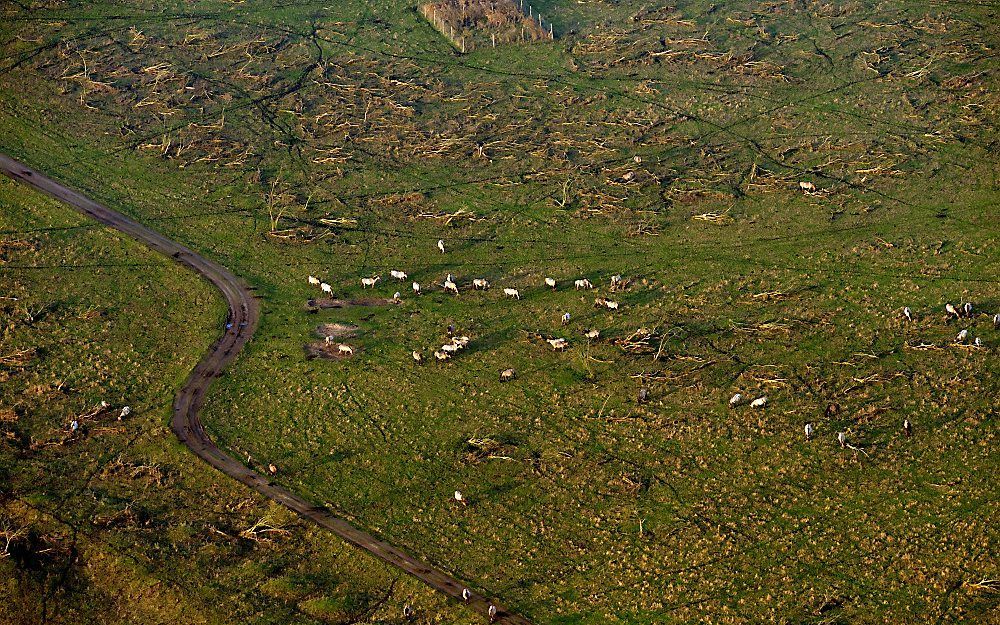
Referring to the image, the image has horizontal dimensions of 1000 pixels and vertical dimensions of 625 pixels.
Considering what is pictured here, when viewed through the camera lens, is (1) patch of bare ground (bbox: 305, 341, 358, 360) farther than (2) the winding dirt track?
Yes

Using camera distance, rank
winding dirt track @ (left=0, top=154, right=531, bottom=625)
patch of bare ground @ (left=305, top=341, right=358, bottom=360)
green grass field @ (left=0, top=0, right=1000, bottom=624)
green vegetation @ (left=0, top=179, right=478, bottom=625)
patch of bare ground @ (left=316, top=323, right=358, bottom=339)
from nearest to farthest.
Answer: green vegetation @ (left=0, top=179, right=478, bottom=625)
winding dirt track @ (left=0, top=154, right=531, bottom=625)
green grass field @ (left=0, top=0, right=1000, bottom=624)
patch of bare ground @ (left=305, top=341, right=358, bottom=360)
patch of bare ground @ (left=316, top=323, right=358, bottom=339)

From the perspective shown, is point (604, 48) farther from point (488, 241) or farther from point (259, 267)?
point (259, 267)

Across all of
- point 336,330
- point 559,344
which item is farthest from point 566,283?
point 336,330

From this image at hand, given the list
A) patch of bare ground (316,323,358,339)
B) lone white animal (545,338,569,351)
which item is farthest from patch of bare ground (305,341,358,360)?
lone white animal (545,338,569,351)

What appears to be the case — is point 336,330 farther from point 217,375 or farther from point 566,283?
point 566,283

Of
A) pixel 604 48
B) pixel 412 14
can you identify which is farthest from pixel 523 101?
pixel 412 14

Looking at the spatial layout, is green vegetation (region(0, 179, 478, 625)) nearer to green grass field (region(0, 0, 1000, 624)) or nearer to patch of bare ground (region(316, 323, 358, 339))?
green grass field (region(0, 0, 1000, 624))
